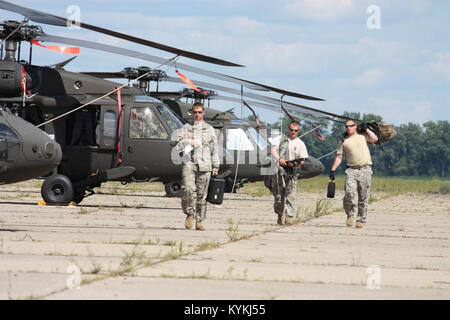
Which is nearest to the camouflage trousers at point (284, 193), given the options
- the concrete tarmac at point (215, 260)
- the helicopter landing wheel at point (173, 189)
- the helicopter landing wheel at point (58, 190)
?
the concrete tarmac at point (215, 260)

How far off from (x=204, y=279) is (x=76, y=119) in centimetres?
1163

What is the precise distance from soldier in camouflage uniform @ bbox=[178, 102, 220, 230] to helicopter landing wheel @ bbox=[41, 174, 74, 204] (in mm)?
5690

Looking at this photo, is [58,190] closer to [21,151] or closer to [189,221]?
[189,221]

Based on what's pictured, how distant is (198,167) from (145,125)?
6.07 m

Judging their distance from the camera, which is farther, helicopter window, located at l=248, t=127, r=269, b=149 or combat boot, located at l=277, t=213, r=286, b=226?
helicopter window, located at l=248, t=127, r=269, b=149

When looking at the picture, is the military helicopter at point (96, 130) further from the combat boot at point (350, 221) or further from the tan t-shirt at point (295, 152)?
the combat boot at point (350, 221)

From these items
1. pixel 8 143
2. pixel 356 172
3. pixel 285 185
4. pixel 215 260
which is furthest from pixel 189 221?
pixel 215 260

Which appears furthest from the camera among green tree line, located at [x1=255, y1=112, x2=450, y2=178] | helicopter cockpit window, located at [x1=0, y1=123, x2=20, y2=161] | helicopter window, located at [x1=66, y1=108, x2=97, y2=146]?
green tree line, located at [x1=255, y1=112, x2=450, y2=178]

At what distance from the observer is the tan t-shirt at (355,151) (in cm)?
1333

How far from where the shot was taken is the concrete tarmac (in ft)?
19.4

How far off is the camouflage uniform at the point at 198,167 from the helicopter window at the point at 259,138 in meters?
11.5

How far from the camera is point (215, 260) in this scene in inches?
310

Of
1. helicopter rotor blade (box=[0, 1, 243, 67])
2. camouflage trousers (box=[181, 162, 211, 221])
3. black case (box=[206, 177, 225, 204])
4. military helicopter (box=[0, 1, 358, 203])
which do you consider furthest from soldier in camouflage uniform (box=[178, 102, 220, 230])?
military helicopter (box=[0, 1, 358, 203])

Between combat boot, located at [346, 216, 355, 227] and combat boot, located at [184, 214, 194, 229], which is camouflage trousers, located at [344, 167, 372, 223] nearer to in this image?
combat boot, located at [346, 216, 355, 227]
